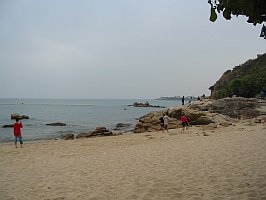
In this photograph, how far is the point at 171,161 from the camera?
11.0 meters

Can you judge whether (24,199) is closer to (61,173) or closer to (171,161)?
(61,173)

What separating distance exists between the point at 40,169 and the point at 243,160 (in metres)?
7.12

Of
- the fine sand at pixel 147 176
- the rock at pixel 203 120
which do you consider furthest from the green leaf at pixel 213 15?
the rock at pixel 203 120

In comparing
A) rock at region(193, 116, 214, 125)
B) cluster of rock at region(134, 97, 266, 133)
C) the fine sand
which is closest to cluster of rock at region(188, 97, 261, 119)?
cluster of rock at region(134, 97, 266, 133)

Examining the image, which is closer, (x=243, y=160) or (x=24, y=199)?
(x=24, y=199)

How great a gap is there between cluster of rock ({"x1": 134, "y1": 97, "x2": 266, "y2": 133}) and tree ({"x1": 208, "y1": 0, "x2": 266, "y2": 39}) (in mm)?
23856

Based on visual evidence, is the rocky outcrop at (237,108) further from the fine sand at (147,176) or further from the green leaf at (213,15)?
the green leaf at (213,15)

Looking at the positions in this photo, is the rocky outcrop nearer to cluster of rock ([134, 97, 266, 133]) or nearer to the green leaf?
cluster of rock ([134, 97, 266, 133])

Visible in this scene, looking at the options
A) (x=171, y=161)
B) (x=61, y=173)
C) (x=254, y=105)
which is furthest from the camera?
(x=254, y=105)

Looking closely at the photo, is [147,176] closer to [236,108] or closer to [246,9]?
[246,9]

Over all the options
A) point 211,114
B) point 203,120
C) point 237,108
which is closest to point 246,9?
point 203,120

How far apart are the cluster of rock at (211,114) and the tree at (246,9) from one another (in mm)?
23856

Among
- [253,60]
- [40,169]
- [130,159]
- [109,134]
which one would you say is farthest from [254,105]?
[253,60]

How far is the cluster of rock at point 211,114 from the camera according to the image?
29548 millimetres
